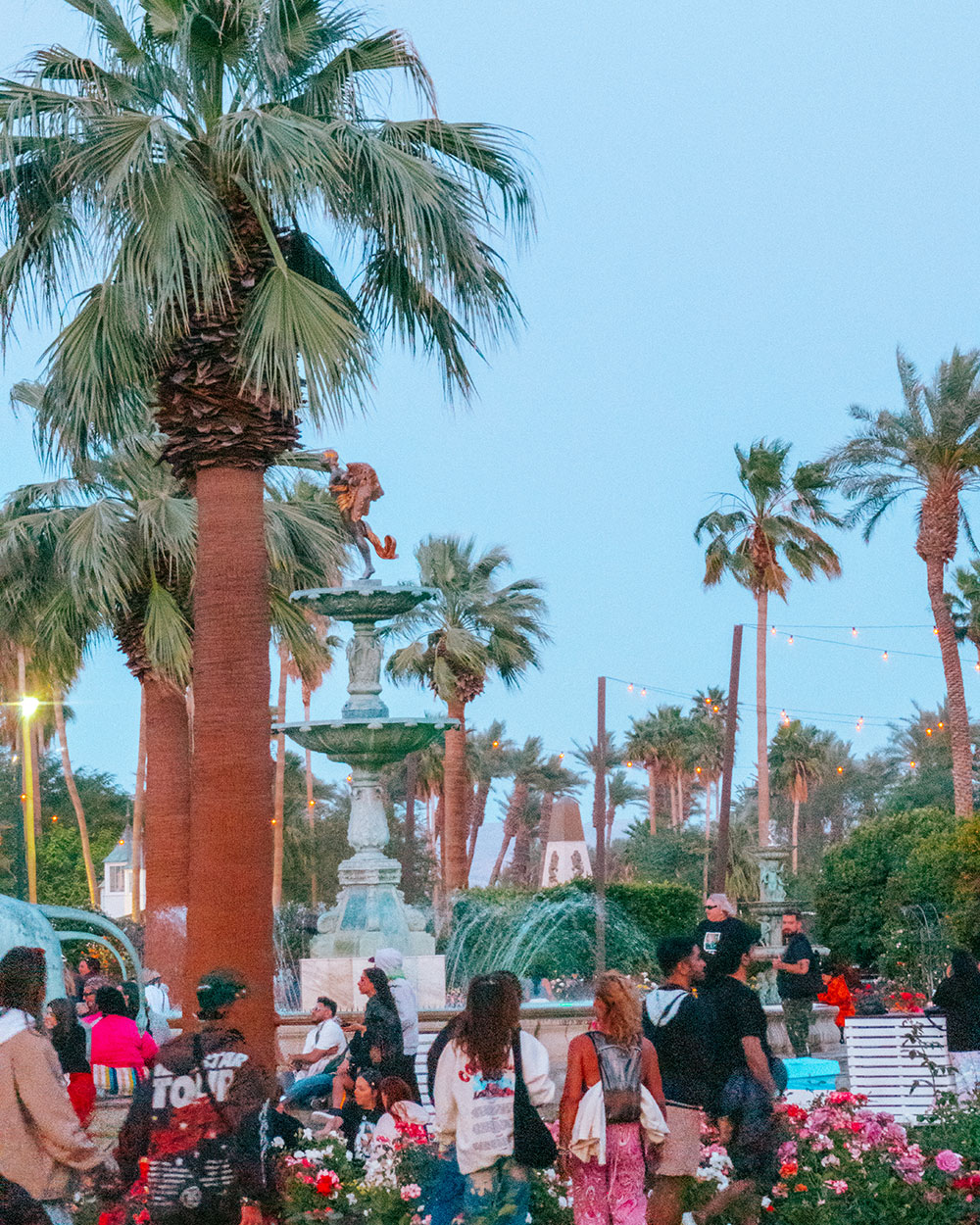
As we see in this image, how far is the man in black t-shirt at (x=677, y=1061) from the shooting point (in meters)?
5.88

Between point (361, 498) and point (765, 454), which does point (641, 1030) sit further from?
point (765, 454)

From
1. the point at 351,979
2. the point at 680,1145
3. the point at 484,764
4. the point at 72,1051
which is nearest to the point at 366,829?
the point at 351,979

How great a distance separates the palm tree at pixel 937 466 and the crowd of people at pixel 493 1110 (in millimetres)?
25947

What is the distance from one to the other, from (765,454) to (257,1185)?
34.0 m

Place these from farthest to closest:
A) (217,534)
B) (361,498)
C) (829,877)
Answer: (829,877)
(361,498)
(217,534)

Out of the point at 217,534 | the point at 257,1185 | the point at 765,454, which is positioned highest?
the point at 765,454

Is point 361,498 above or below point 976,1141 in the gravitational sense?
above

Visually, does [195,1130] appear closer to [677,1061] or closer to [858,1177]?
[677,1061]

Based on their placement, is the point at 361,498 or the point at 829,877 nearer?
the point at 361,498

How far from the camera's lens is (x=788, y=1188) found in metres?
6.88

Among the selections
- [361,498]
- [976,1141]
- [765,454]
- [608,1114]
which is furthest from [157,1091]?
[765,454]

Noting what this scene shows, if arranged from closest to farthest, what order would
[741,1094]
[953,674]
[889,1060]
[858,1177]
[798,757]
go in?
[741,1094] < [858,1177] < [889,1060] < [953,674] < [798,757]

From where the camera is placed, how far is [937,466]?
31938 millimetres

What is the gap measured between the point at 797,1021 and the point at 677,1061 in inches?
322
